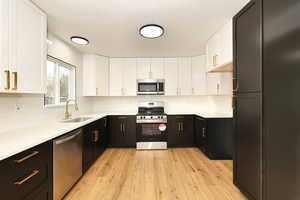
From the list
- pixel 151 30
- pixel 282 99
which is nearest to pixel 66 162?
pixel 151 30

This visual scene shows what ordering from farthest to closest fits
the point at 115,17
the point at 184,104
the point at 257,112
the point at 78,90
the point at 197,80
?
1. the point at 184,104
2. the point at 197,80
3. the point at 78,90
4. the point at 115,17
5. the point at 257,112

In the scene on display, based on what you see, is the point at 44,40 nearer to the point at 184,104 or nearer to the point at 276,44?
the point at 276,44

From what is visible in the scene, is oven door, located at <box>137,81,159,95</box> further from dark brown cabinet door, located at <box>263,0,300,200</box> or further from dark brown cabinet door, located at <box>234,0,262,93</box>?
dark brown cabinet door, located at <box>263,0,300,200</box>

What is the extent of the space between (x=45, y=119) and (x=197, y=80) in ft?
11.5

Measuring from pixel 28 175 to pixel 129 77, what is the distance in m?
3.19

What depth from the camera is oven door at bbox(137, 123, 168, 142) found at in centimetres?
388

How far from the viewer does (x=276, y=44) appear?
1354mm

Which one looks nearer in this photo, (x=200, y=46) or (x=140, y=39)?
(x=140, y=39)

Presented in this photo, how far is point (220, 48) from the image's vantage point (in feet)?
8.14

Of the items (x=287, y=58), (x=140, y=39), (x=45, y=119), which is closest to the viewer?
(x=287, y=58)

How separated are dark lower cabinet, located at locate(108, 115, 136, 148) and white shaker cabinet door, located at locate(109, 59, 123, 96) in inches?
30.4

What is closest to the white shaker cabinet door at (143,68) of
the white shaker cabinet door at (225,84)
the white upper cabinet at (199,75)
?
the white upper cabinet at (199,75)

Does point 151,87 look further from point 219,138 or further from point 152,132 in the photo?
point 219,138

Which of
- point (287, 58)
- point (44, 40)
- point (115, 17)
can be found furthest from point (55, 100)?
point (287, 58)
